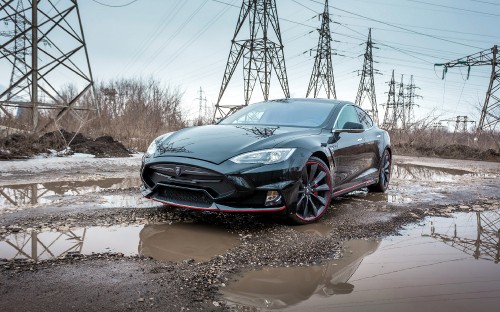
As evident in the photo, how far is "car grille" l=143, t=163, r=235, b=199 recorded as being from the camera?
3771 millimetres

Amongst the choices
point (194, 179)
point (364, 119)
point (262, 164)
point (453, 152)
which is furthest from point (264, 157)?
point (453, 152)

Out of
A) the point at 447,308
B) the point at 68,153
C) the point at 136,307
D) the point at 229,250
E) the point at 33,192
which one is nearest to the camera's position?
the point at 136,307

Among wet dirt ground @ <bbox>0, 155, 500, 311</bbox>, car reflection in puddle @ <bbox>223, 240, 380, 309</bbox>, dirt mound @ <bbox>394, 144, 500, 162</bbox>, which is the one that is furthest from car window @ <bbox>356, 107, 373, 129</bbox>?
dirt mound @ <bbox>394, 144, 500, 162</bbox>

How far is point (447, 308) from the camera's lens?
92.6 inches

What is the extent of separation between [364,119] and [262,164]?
3242 millimetres

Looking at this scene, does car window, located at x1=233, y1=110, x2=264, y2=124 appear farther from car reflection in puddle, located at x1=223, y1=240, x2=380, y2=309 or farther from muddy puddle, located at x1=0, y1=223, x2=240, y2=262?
car reflection in puddle, located at x1=223, y1=240, x2=380, y2=309

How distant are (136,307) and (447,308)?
5.71 feet

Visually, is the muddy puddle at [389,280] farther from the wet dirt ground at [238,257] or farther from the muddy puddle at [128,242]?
the muddy puddle at [128,242]

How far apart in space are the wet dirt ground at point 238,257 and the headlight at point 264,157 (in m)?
0.66

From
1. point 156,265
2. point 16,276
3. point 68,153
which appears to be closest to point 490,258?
point 156,265

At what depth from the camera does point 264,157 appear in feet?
12.9

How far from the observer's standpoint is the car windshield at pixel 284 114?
5195 mm

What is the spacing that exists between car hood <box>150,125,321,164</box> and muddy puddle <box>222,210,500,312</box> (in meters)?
1.28

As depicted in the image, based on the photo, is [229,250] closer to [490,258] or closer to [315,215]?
[315,215]
